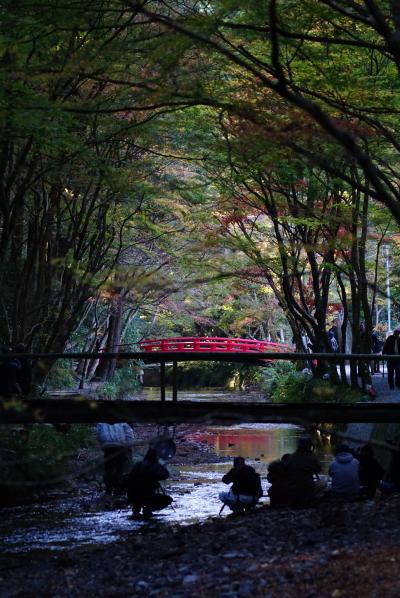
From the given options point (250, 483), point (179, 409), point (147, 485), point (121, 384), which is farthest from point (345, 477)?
point (121, 384)

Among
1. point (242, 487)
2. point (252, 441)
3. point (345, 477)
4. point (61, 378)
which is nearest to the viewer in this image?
point (345, 477)

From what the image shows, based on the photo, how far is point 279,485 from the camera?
→ 1351cm

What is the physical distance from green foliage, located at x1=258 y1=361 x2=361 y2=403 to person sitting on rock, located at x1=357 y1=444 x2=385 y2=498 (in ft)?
13.4

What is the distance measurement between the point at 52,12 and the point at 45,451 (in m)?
10.1

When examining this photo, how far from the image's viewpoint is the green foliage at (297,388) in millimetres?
23153

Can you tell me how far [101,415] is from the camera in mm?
13766

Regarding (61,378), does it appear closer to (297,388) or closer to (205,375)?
(297,388)

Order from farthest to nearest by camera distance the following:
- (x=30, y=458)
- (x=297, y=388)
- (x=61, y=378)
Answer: (x=297, y=388) → (x=61, y=378) → (x=30, y=458)

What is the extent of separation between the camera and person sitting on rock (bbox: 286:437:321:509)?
13.1 m

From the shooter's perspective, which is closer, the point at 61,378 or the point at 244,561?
the point at 244,561

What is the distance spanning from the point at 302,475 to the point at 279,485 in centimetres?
45

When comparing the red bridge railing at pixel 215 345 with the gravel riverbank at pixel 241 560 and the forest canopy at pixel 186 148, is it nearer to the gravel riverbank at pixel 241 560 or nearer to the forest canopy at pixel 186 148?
the forest canopy at pixel 186 148

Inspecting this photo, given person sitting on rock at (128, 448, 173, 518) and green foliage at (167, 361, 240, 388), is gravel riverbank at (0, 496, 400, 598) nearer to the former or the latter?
person sitting on rock at (128, 448, 173, 518)

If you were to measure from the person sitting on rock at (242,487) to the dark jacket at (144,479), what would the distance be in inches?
44.1
